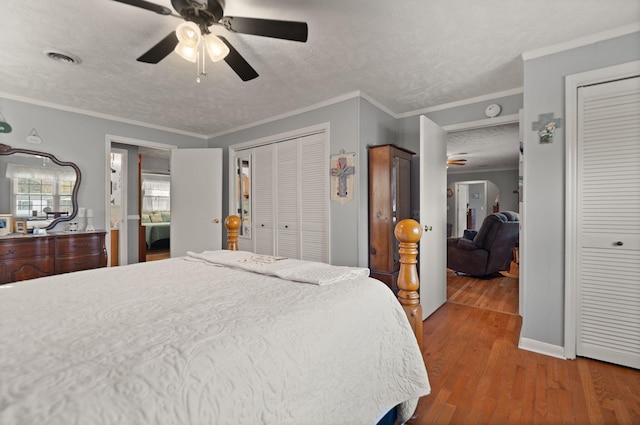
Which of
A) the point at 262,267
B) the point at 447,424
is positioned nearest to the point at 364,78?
the point at 262,267

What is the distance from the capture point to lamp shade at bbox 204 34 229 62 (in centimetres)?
167

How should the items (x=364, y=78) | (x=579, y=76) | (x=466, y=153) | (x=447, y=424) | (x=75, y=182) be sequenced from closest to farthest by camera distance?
(x=447, y=424)
(x=579, y=76)
(x=364, y=78)
(x=75, y=182)
(x=466, y=153)

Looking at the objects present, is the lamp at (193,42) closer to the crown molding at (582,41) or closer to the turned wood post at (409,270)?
the turned wood post at (409,270)

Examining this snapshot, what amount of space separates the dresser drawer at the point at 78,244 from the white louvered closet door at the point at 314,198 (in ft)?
7.83

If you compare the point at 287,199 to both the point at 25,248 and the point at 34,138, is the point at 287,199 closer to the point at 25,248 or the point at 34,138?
the point at 25,248

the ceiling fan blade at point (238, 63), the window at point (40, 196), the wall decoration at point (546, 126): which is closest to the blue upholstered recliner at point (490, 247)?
the wall decoration at point (546, 126)

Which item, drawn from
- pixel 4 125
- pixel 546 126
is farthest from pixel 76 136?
pixel 546 126

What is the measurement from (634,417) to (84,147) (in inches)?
211

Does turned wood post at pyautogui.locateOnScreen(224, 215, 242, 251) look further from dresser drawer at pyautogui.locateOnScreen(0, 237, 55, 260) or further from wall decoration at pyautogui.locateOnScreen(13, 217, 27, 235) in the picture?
wall decoration at pyautogui.locateOnScreen(13, 217, 27, 235)

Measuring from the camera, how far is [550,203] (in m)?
2.21

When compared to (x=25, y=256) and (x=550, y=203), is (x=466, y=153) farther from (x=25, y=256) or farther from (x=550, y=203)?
(x=25, y=256)

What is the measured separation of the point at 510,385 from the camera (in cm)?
185

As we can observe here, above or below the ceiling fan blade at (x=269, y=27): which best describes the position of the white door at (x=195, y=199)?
below

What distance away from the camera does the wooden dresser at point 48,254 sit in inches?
111
